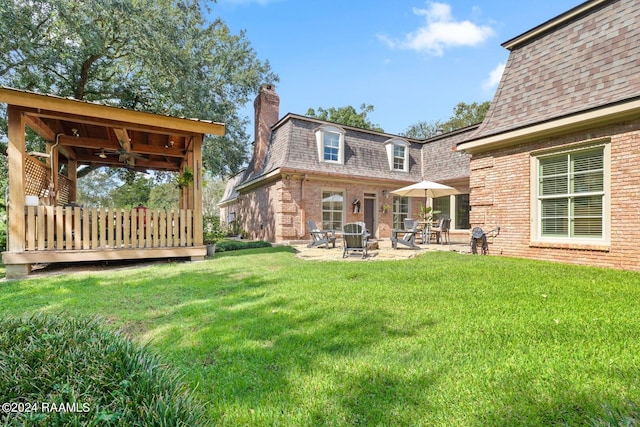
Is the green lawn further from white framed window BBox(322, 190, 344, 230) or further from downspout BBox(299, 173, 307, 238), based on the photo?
white framed window BBox(322, 190, 344, 230)

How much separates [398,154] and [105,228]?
12598mm

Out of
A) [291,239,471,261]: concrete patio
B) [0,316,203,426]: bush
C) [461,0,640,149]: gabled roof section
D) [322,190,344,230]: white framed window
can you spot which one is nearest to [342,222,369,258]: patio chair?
[291,239,471,261]: concrete patio

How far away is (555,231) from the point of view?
21.6 feet

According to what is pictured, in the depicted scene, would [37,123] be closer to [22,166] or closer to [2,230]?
[22,166]

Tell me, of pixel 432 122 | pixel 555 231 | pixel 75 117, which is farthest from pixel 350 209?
pixel 432 122

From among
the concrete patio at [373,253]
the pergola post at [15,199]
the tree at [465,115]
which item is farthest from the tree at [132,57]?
the tree at [465,115]

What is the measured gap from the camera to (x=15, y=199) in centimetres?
559

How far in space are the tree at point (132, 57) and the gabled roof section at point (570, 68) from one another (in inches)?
452

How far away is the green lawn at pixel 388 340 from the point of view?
5.56 feet

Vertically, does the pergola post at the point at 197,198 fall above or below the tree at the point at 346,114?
below

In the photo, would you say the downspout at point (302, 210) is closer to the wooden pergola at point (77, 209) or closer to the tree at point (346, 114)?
the wooden pergola at point (77, 209)

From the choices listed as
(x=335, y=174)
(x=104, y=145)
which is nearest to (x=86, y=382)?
(x=104, y=145)

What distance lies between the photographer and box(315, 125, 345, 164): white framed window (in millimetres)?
12859

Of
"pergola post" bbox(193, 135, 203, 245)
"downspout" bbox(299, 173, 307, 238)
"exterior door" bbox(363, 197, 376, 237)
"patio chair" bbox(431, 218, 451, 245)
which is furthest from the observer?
"exterior door" bbox(363, 197, 376, 237)
